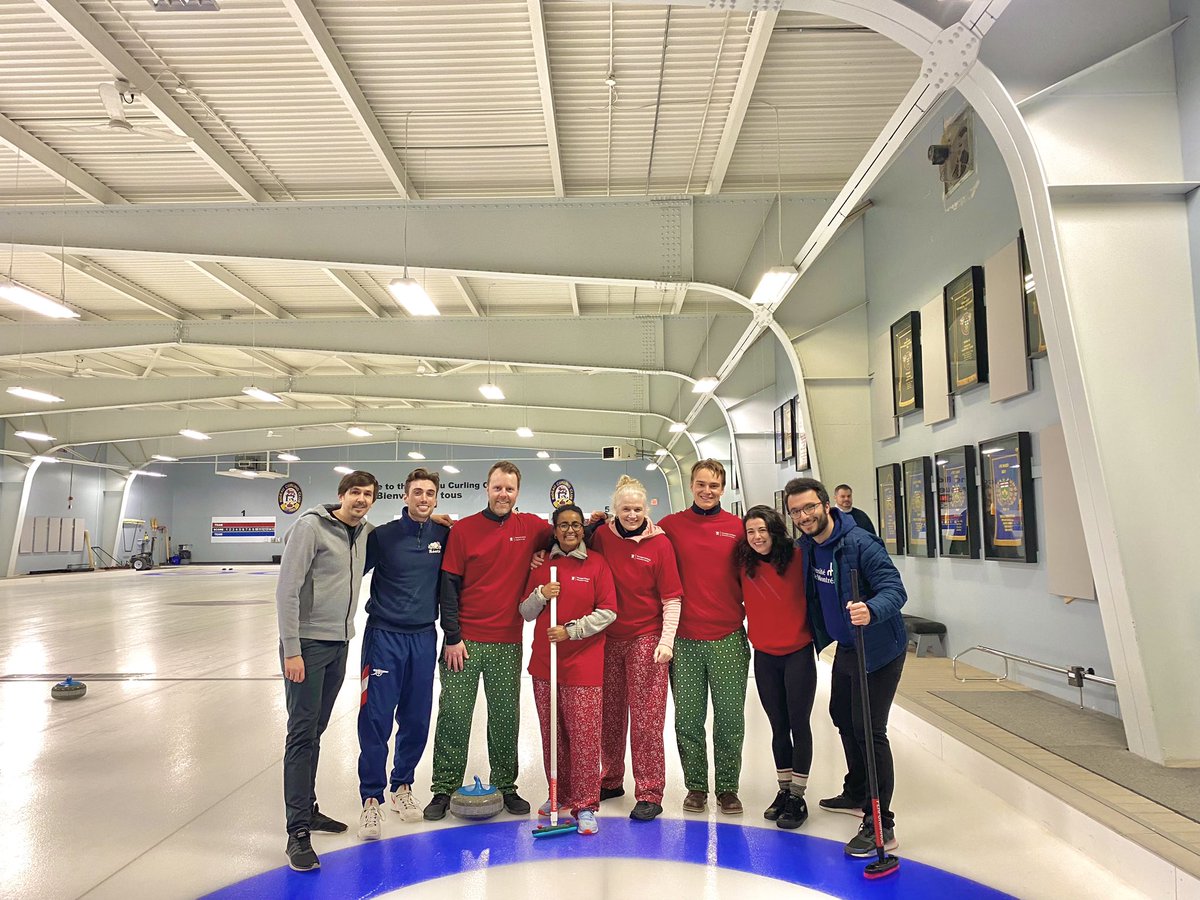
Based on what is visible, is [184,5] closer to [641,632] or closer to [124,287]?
[641,632]

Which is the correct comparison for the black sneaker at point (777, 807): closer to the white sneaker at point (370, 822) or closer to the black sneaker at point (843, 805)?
the black sneaker at point (843, 805)

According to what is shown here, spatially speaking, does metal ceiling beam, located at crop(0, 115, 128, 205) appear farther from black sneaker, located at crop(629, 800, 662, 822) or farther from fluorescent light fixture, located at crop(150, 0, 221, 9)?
black sneaker, located at crop(629, 800, 662, 822)

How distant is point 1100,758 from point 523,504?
→ 103 feet

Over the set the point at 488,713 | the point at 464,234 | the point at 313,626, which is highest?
the point at 464,234

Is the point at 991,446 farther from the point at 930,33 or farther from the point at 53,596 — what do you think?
the point at 53,596

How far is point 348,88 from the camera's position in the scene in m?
7.00

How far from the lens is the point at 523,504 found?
35.3m

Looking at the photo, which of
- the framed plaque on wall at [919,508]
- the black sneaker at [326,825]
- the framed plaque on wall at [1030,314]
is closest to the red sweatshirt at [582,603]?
the black sneaker at [326,825]

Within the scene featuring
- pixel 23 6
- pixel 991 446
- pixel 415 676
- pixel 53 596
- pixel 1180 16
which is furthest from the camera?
pixel 53 596

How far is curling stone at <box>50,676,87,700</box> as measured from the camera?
7.28 meters

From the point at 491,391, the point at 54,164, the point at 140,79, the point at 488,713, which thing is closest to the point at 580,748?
the point at 488,713

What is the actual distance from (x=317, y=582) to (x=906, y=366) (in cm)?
705

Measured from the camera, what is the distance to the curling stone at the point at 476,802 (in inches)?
162

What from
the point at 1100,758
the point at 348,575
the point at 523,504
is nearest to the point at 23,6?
the point at 348,575
